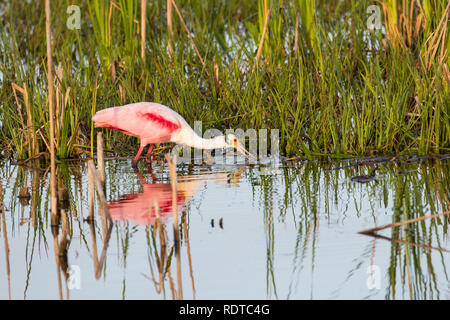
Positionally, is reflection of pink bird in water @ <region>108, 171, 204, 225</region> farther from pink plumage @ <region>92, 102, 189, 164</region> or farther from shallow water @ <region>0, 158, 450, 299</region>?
pink plumage @ <region>92, 102, 189, 164</region>

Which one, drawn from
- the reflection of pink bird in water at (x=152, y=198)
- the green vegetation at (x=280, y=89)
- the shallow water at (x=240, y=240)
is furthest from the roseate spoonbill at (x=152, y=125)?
the shallow water at (x=240, y=240)

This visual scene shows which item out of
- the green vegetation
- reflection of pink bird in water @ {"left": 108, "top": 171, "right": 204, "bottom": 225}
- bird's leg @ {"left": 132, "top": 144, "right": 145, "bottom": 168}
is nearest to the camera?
reflection of pink bird in water @ {"left": 108, "top": 171, "right": 204, "bottom": 225}

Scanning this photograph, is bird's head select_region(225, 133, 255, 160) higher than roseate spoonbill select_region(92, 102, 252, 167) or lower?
lower

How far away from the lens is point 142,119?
7227 millimetres

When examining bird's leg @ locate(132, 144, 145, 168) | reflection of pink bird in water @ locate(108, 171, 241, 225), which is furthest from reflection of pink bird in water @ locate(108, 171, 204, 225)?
bird's leg @ locate(132, 144, 145, 168)

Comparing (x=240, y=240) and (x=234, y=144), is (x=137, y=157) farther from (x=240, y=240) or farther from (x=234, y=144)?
(x=240, y=240)

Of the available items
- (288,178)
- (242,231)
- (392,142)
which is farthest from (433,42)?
(242,231)

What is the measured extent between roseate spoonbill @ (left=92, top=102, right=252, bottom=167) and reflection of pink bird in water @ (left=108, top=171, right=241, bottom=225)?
444 millimetres

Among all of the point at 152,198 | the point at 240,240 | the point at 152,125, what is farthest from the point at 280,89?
the point at 240,240

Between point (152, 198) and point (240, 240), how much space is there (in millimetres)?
1380

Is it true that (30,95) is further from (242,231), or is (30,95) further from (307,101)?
(242,231)

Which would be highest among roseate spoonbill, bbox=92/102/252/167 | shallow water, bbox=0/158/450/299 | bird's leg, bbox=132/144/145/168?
roseate spoonbill, bbox=92/102/252/167

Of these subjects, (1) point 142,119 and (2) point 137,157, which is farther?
(2) point 137,157

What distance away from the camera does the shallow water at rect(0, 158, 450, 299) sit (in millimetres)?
3973
